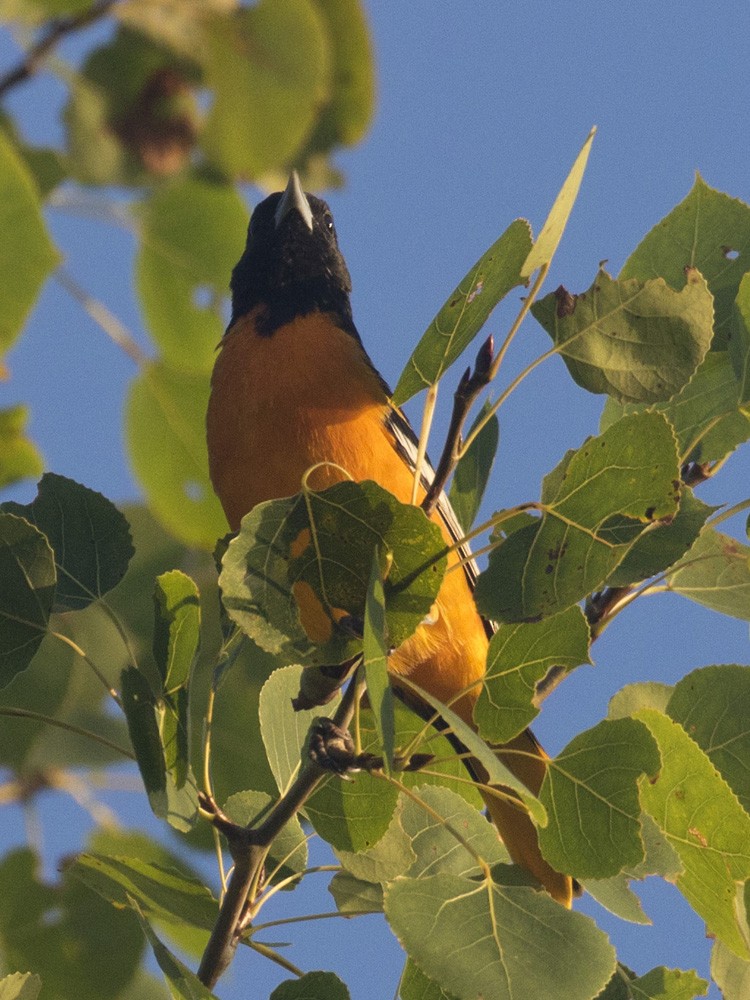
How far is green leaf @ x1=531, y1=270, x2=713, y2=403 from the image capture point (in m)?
2.17

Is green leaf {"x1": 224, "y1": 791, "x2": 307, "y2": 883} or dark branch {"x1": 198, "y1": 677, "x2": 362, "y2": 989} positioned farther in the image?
green leaf {"x1": 224, "y1": 791, "x2": 307, "y2": 883}

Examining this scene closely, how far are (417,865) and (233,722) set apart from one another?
953 mm

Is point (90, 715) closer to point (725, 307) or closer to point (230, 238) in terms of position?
point (230, 238)

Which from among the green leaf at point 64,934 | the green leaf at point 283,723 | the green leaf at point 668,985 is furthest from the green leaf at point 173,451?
the green leaf at point 668,985

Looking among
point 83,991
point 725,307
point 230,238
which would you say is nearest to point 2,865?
point 83,991

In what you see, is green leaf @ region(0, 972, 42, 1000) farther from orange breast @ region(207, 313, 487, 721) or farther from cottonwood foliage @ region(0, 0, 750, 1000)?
orange breast @ region(207, 313, 487, 721)

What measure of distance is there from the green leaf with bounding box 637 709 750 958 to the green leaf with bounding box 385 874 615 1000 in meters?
0.27

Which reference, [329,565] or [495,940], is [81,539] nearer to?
[329,565]

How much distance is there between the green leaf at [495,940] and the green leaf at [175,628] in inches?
21.6

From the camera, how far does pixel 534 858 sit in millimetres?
3619

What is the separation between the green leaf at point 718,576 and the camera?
2.60 m

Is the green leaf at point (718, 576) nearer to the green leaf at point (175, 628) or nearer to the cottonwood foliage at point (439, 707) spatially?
the cottonwood foliage at point (439, 707)

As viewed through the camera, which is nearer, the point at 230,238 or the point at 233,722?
the point at 233,722

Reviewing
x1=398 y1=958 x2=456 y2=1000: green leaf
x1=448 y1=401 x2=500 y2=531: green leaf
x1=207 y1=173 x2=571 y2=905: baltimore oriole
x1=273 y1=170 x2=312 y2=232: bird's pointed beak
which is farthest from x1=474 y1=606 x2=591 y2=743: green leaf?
x1=273 y1=170 x2=312 y2=232: bird's pointed beak
